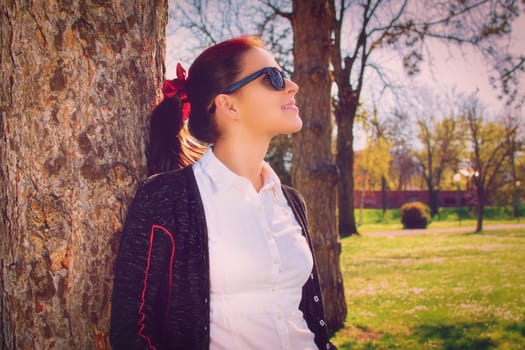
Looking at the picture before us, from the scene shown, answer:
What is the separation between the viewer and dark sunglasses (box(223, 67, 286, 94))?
7.02 ft

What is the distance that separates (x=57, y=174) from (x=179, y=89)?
73 cm

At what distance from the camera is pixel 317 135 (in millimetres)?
5832

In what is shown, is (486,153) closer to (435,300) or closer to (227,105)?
(435,300)

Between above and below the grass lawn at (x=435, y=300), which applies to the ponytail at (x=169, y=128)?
above

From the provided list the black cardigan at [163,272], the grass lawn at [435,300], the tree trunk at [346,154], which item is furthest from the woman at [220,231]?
the tree trunk at [346,154]

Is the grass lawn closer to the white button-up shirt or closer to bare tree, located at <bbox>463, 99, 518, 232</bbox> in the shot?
the white button-up shirt

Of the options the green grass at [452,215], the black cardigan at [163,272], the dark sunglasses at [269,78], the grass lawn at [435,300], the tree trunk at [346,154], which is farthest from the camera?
the green grass at [452,215]

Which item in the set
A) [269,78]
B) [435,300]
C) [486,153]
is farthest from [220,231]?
[486,153]

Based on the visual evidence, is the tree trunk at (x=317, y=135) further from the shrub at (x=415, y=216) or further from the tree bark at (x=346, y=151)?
the shrub at (x=415, y=216)

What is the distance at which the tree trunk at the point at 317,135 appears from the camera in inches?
226

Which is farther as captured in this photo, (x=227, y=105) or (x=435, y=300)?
(x=435, y=300)

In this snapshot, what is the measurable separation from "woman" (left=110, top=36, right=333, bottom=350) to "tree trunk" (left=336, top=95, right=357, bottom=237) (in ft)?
51.4

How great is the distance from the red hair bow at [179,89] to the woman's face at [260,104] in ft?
0.83

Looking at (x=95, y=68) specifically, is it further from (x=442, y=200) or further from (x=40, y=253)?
(x=442, y=200)
